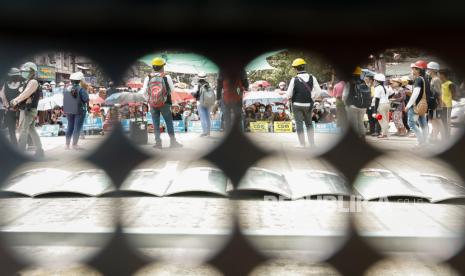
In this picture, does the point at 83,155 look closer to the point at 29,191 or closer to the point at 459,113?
the point at 29,191

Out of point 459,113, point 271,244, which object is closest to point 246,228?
point 271,244

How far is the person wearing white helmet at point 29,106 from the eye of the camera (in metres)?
0.23

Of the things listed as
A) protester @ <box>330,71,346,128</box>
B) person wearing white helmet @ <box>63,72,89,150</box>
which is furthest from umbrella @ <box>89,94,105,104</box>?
protester @ <box>330,71,346,128</box>

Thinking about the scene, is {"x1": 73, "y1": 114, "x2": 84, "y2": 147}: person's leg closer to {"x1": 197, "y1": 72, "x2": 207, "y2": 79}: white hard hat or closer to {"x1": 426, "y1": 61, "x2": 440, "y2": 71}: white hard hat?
{"x1": 197, "y1": 72, "x2": 207, "y2": 79}: white hard hat

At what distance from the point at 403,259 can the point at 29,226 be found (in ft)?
0.79

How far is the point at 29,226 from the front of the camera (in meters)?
0.32

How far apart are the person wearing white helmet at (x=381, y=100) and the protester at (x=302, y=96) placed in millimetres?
31

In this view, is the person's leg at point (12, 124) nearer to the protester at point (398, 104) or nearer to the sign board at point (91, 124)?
the sign board at point (91, 124)

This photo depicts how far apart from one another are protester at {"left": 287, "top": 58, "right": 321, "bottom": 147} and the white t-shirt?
3cm

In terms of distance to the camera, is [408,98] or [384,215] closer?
[408,98]

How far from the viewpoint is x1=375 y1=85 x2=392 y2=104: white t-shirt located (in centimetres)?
24

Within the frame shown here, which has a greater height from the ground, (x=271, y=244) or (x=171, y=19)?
(x=171, y=19)

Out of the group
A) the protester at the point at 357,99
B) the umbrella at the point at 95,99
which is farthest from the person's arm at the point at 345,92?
the umbrella at the point at 95,99

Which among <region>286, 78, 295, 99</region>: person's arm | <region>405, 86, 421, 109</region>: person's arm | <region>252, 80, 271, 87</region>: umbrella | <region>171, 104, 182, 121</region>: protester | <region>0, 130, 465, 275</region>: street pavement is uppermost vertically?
<region>252, 80, 271, 87</region>: umbrella
